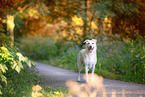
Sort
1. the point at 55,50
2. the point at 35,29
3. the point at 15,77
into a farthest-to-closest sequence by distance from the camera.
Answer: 1. the point at 35,29
2. the point at 55,50
3. the point at 15,77

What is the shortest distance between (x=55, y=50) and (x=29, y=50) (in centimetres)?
291

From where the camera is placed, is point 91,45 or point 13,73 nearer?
point 13,73

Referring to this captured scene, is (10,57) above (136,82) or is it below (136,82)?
above

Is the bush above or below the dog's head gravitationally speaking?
below

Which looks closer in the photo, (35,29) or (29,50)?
(29,50)

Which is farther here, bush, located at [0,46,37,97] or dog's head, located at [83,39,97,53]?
dog's head, located at [83,39,97,53]

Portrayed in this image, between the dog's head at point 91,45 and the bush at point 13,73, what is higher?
the dog's head at point 91,45

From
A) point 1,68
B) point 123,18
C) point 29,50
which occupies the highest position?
point 123,18

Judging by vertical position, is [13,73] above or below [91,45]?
below

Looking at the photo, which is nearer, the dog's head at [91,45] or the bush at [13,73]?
the bush at [13,73]

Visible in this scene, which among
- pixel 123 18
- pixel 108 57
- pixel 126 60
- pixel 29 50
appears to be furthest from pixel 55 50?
pixel 126 60

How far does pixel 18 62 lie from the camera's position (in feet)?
18.4

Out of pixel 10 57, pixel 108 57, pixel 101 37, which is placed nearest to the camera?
pixel 10 57

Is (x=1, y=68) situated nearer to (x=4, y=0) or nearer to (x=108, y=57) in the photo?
(x=4, y=0)
